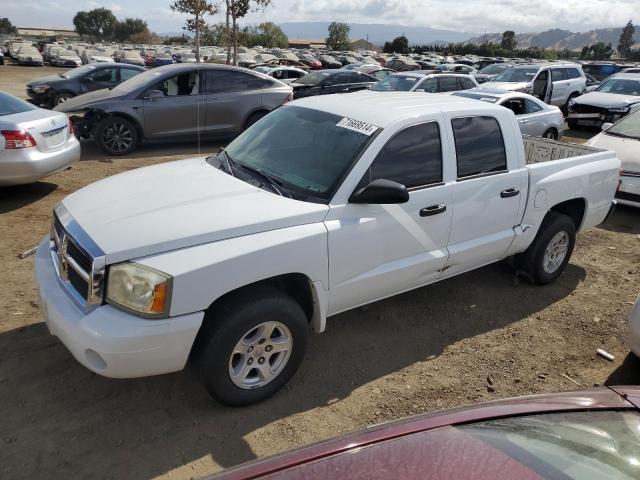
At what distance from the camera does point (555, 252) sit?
5.23 m

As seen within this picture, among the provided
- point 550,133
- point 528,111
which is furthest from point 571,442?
point 550,133

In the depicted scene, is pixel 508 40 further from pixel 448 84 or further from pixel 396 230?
pixel 396 230

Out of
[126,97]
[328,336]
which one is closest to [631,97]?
[126,97]

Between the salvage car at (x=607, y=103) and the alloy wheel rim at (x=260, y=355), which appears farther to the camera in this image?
the salvage car at (x=607, y=103)

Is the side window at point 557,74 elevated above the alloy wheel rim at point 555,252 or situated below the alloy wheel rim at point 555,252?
above

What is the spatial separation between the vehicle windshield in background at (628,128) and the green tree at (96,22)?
102878 millimetres

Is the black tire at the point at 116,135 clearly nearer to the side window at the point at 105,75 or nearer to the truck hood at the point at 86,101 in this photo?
the truck hood at the point at 86,101

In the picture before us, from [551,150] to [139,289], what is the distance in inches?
191

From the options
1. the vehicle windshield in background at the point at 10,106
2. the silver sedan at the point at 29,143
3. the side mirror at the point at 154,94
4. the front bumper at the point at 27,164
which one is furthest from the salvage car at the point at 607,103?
the vehicle windshield in background at the point at 10,106

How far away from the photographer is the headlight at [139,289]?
107 inches

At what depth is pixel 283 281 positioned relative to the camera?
11.1ft

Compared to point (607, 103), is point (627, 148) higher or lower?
lower

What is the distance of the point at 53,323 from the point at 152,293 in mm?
775

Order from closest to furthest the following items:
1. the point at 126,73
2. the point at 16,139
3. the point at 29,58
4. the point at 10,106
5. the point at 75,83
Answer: the point at 16,139, the point at 10,106, the point at 75,83, the point at 126,73, the point at 29,58
